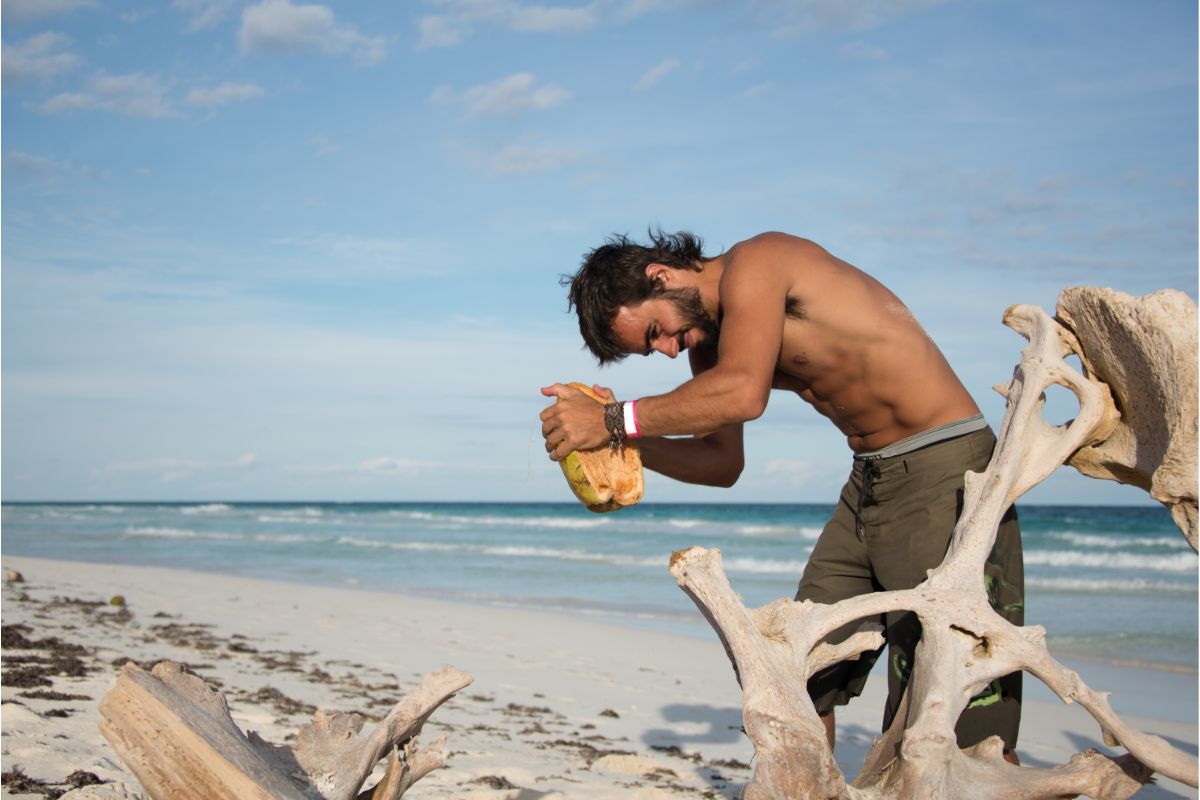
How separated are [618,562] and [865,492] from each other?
55.9ft

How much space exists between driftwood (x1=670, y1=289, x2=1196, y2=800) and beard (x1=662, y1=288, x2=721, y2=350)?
0.83 meters

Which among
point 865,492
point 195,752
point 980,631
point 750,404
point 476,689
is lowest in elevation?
point 476,689

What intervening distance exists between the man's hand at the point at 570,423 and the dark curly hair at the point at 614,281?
9.3 inches

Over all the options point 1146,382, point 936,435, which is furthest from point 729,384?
point 1146,382

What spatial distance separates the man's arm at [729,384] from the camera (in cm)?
282

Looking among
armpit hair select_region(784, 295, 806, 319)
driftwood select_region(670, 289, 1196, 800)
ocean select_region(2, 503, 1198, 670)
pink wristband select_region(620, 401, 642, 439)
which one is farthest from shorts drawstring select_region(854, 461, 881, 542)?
ocean select_region(2, 503, 1198, 670)

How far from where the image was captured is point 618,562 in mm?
20188

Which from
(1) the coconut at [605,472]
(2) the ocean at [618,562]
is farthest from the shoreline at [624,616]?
(1) the coconut at [605,472]

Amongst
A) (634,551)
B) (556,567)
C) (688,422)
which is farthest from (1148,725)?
(634,551)

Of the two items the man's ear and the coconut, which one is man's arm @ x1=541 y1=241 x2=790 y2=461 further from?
the man's ear

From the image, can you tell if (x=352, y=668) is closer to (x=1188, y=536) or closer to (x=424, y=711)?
(x=424, y=711)

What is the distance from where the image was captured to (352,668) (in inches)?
297

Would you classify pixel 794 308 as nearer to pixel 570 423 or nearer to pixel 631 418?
pixel 631 418

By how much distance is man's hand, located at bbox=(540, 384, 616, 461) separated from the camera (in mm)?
3059
